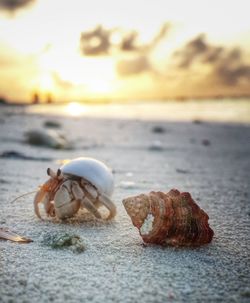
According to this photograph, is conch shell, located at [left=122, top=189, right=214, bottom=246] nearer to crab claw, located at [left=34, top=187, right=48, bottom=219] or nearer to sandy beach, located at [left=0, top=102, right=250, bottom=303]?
sandy beach, located at [left=0, top=102, right=250, bottom=303]

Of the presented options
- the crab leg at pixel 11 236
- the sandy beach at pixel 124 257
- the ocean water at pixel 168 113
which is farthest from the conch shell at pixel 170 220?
the ocean water at pixel 168 113

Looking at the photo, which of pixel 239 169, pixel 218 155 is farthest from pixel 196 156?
pixel 239 169

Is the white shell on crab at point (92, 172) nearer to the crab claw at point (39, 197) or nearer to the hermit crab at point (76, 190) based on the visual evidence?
the hermit crab at point (76, 190)

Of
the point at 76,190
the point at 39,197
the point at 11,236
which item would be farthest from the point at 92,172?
the point at 11,236

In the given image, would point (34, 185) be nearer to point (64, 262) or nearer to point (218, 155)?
point (64, 262)

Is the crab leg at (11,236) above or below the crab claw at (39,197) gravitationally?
below

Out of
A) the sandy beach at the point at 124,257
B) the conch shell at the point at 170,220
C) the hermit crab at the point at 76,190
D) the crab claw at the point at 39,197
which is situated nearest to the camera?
the sandy beach at the point at 124,257

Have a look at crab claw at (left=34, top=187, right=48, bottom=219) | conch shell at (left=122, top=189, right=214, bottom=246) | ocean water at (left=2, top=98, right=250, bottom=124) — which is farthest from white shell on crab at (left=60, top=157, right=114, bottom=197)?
ocean water at (left=2, top=98, right=250, bottom=124)
